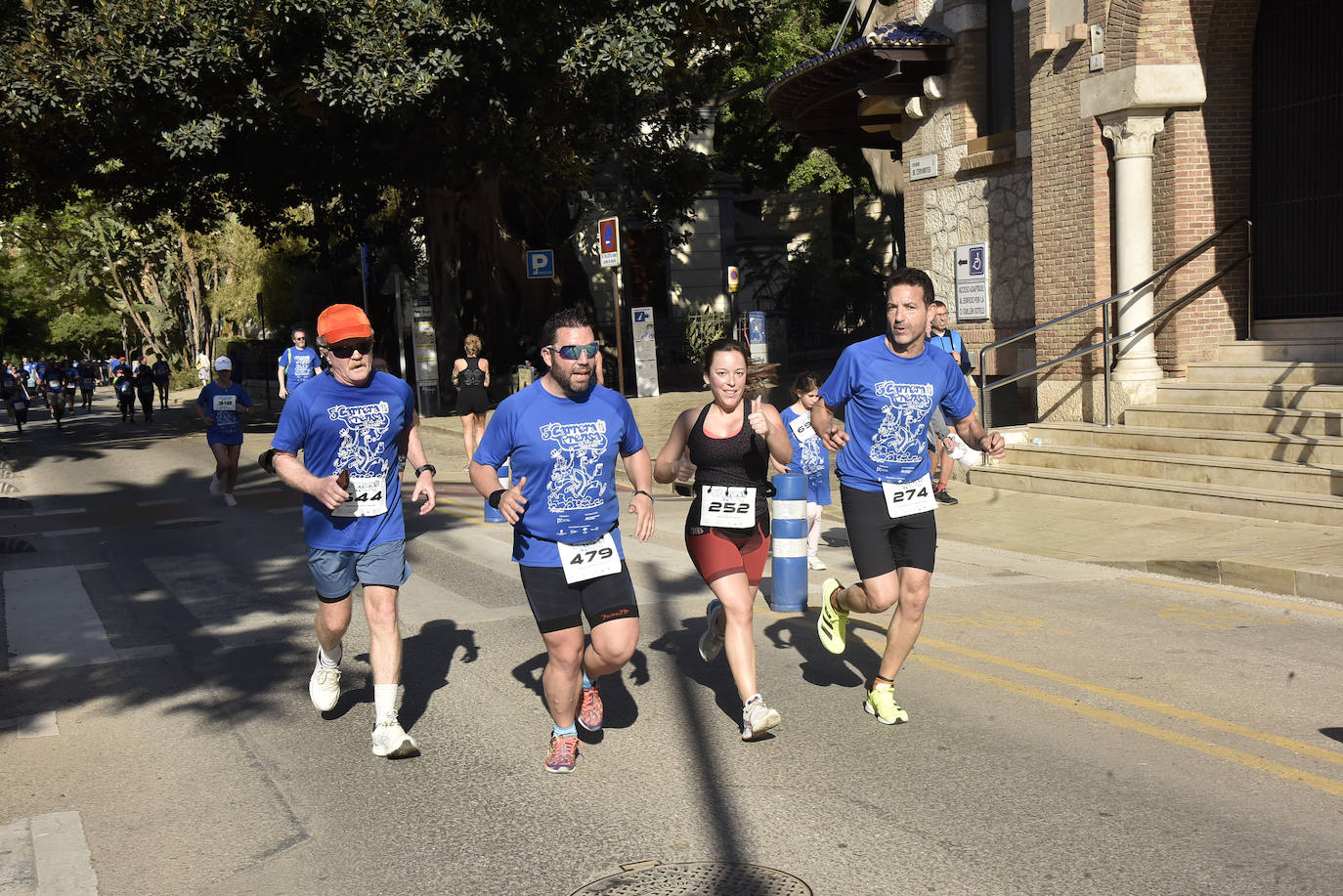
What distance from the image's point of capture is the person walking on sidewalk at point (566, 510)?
5.42 meters

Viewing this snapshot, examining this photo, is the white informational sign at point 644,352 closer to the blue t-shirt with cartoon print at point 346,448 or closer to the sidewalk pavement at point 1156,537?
the sidewalk pavement at point 1156,537

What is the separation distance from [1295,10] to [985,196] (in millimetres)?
4634

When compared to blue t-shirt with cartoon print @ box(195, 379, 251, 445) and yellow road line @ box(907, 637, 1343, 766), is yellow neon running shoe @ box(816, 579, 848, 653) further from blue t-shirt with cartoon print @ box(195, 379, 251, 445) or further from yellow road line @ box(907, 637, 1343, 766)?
blue t-shirt with cartoon print @ box(195, 379, 251, 445)

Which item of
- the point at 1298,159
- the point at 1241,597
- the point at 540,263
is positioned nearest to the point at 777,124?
the point at 540,263

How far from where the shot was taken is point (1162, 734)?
227 inches

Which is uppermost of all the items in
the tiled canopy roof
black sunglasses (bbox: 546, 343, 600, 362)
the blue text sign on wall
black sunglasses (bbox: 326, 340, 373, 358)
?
the tiled canopy roof

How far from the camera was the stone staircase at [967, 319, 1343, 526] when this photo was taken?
11664 mm

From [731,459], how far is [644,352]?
19.1m

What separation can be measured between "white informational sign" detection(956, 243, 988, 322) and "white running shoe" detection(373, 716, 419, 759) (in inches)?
545

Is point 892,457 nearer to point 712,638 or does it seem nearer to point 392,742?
point 712,638

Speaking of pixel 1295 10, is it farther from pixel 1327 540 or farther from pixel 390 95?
pixel 390 95

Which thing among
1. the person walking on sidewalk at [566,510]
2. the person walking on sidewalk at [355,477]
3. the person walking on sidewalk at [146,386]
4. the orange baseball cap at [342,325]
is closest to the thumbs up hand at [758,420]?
the person walking on sidewalk at [566,510]

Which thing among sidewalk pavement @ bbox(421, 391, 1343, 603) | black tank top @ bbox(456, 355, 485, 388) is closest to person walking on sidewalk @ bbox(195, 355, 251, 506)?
black tank top @ bbox(456, 355, 485, 388)

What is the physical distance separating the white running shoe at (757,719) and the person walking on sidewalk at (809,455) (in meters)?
A: 2.84
